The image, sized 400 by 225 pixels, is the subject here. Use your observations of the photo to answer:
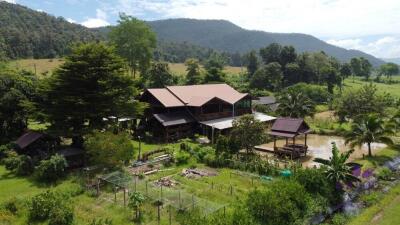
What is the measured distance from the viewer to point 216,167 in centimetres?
2914

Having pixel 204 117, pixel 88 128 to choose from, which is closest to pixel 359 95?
pixel 204 117

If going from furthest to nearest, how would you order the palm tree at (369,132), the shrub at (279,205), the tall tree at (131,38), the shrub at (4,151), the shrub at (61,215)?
the tall tree at (131,38)
the palm tree at (369,132)
the shrub at (4,151)
the shrub at (279,205)
the shrub at (61,215)

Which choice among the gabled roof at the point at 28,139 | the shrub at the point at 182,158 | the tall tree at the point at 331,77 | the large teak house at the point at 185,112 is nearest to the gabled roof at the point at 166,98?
the large teak house at the point at 185,112

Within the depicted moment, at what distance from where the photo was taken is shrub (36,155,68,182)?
83.4 ft

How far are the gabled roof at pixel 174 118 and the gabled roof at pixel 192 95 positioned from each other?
107cm

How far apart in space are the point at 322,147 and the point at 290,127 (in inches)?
267

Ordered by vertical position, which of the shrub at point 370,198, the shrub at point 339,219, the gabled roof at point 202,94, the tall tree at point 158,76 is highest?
the tall tree at point 158,76

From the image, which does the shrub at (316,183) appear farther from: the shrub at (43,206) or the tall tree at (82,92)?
the tall tree at (82,92)

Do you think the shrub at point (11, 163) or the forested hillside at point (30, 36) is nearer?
the shrub at point (11, 163)

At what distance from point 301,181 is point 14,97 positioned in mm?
27247

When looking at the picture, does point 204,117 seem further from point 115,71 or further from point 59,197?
point 59,197

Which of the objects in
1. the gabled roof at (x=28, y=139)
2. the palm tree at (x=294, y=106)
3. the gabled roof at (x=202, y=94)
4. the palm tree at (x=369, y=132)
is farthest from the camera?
the palm tree at (x=294, y=106)

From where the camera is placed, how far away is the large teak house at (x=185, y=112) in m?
39.1

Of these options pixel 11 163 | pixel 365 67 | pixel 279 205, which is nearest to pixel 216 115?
pixel 11 163
